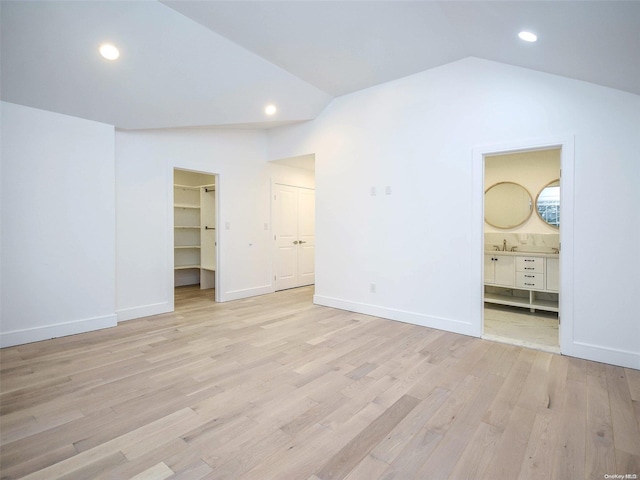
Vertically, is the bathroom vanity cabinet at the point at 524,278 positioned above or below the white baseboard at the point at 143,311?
above

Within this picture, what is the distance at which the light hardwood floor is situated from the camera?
1.67m

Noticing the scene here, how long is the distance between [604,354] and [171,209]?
520 cm

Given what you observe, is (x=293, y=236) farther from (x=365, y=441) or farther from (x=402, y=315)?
(x=365, y=441)

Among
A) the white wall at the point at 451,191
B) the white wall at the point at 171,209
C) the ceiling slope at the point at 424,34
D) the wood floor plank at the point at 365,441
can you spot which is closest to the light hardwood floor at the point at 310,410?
the wood floor plank at the point at 365,441

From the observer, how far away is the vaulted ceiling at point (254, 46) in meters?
2.25

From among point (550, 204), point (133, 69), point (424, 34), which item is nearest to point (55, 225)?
point (133, 69)

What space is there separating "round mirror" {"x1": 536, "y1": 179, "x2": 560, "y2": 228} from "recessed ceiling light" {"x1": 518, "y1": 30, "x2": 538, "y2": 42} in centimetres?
282

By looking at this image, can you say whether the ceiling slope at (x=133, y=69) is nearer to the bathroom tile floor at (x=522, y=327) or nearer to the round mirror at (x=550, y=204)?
the round mirror at (x=550, y=204)

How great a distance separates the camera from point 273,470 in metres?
1.62

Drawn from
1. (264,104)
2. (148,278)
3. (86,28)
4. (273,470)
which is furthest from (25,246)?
(273,470)

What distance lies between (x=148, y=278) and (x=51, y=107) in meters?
2.23

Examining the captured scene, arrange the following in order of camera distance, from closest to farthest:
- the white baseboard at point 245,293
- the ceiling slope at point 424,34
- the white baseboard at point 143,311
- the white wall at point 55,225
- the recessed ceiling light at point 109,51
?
the ceiling slope at point 424,34, the recessed ceiling light at point 109,51, the white wall at point 55,225, the white baseboard at point 143,311, the white baseboard at point 245,293

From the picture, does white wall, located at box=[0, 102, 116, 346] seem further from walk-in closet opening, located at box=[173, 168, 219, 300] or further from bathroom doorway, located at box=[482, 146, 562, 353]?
bathroom doorway, located at box=[482, 146, 562, 353]

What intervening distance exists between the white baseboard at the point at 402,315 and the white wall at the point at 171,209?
1504mm
